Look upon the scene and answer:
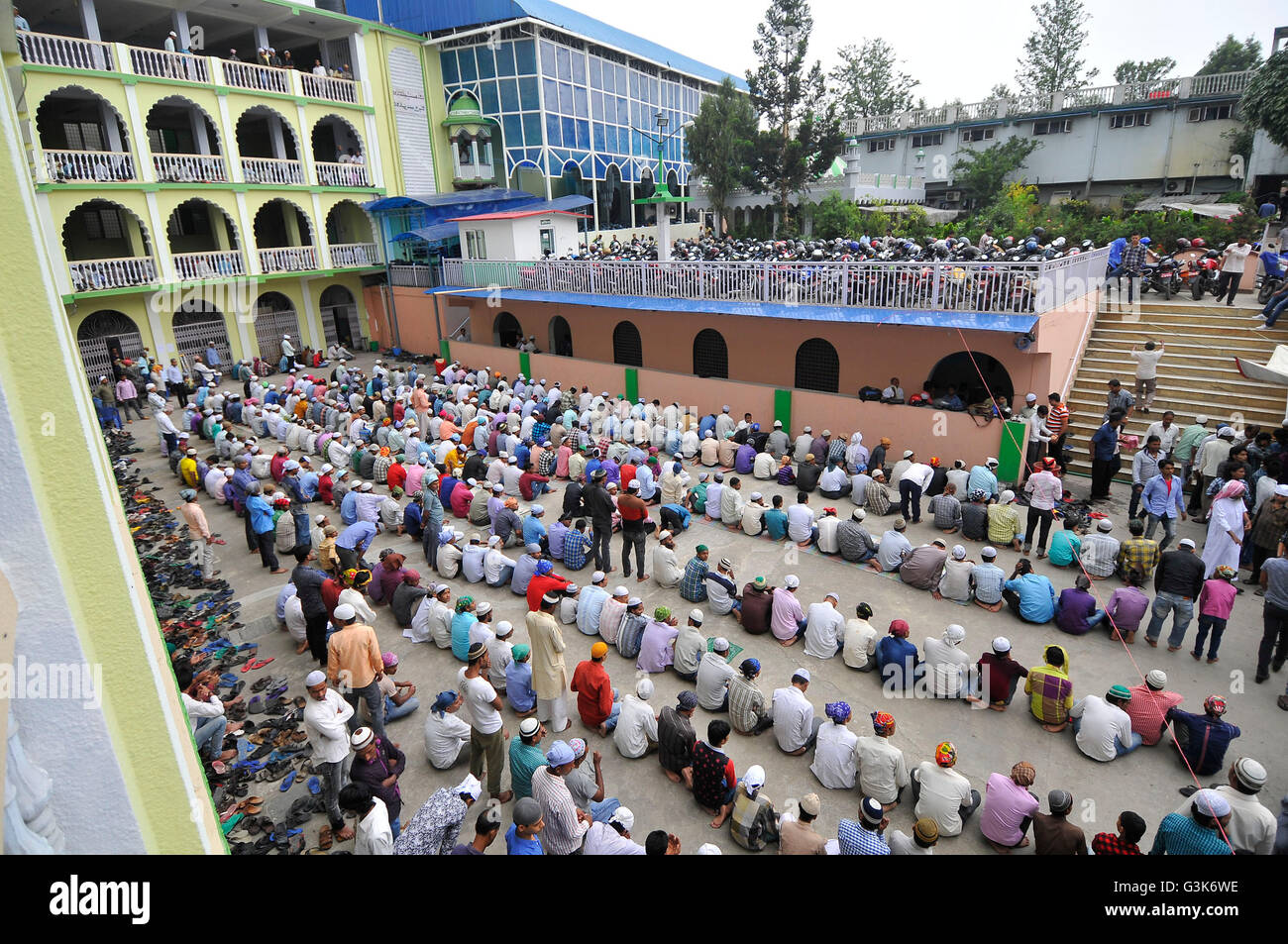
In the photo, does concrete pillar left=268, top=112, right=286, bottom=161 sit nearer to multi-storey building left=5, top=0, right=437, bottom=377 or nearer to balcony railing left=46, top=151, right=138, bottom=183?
multi-storey building left=5, top=0, right=437, bottom=377

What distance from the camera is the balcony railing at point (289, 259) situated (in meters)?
24.9

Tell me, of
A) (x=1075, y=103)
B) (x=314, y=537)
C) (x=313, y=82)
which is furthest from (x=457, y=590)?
(x=1075, y=103)

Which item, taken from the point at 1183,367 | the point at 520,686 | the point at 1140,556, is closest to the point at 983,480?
the point at 1140,556

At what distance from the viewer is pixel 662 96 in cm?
3969

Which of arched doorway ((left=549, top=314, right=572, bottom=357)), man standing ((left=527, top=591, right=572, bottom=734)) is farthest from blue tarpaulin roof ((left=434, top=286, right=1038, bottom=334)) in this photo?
man standing ((left=527, top=591, right=572, bottom=734))

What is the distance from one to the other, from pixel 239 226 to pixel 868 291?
2160cm

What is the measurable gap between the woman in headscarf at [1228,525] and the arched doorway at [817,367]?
26.2 ft

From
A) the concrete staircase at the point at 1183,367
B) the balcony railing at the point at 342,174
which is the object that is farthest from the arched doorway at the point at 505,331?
the concrete staircase at the point at 1183,367

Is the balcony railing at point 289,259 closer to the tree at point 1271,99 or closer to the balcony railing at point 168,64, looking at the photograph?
the balcony railing at point 168,64

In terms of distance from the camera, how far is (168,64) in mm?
21469

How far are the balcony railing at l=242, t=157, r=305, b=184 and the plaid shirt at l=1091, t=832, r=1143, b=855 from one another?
28.3 meters

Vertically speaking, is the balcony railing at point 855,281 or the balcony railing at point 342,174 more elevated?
the balcony railing at point 342,174

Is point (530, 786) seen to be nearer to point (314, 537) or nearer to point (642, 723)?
point (642, 723)

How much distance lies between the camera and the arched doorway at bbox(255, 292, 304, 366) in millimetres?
26188
